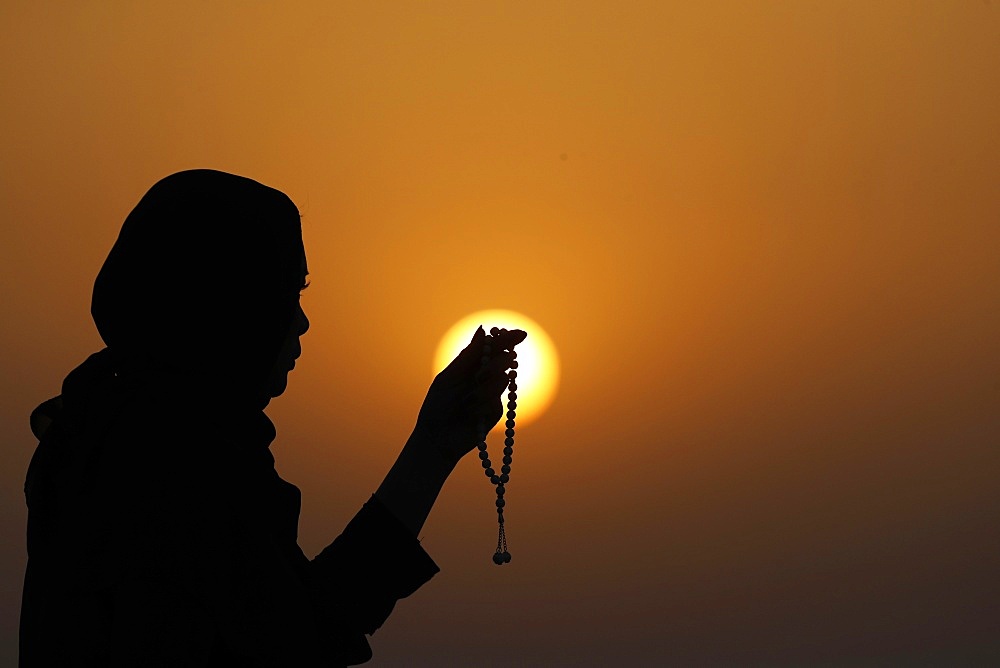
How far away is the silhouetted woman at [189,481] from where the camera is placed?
1.78 meters

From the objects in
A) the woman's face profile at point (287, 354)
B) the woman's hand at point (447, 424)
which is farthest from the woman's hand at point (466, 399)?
the woman's face profile at point (287, 354)

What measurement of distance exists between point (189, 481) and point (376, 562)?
2.64 ft

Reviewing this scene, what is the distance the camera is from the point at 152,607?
175 centimetres

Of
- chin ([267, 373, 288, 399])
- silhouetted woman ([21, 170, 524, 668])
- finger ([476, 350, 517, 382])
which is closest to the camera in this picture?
silhouetted woman ([21, 170, 524, 668])

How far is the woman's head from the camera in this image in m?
2.18

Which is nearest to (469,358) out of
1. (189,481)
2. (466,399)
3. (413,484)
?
(466,399)

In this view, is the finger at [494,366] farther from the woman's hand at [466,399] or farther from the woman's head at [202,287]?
the woman's head at [202,287]

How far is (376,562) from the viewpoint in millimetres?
2613

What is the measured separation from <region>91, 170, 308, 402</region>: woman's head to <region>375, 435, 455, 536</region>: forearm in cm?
52

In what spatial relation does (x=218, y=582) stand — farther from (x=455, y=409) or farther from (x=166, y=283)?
(x=455, y=409)

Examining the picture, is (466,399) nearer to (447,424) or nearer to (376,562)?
(447,424)

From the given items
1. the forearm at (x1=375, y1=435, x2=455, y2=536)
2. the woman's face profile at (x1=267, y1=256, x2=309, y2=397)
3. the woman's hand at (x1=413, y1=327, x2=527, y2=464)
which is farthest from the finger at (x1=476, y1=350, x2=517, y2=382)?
the woman's face profile at (x1=267, y1=256, x2=309, y2=397)

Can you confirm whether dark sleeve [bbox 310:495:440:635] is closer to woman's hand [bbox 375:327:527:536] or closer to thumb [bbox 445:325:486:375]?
woman's hand [bbox 375:327:527:536]

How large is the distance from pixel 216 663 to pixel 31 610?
0.38 m
